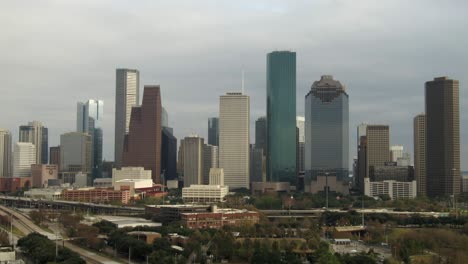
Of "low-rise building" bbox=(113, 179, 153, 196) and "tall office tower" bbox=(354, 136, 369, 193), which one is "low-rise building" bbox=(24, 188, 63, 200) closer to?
"low-rise building" bbox=(113, 179, 153, 196)

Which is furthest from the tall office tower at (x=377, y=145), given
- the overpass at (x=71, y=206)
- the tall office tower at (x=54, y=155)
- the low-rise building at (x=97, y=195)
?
the tall office tower at (x=54, y=155)

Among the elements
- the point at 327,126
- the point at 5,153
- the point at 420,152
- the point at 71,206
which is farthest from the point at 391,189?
the point at 5,153

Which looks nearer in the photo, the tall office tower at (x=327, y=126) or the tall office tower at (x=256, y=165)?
the tall office tower at (x=327, y=126)

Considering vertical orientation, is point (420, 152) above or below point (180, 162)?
above

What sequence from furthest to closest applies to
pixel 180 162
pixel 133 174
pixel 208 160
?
1. pixel 180 162
2. pixel 208 160
3. pixel 133 174

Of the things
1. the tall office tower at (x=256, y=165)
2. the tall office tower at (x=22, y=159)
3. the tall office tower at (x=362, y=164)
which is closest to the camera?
the tall office tower at (x=362, y=164)

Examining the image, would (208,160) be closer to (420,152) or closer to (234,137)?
(234,137)

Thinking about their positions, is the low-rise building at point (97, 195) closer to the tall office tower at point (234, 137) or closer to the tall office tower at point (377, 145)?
the tall office tower at point (234, 137)
